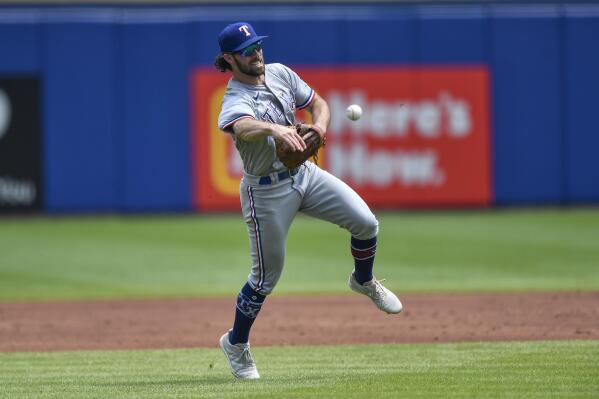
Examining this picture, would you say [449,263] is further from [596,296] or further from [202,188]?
[202,188]

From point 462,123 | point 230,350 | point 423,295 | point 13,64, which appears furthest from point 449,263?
point 13,64

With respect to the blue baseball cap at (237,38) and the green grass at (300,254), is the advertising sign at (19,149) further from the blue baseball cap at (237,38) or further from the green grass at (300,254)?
the blue baseball cap at (237,38)

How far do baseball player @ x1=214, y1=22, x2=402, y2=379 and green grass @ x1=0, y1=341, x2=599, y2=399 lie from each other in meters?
0.48

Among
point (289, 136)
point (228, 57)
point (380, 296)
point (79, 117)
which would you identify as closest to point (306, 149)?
point (289, 136)

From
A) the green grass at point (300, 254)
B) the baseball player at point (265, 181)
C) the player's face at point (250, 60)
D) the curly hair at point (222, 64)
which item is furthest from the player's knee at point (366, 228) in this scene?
the green grass at point (300, 254)

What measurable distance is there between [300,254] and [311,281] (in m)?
2.15

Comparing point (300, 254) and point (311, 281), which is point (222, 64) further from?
point (300, 254)

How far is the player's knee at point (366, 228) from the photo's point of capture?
7145mm

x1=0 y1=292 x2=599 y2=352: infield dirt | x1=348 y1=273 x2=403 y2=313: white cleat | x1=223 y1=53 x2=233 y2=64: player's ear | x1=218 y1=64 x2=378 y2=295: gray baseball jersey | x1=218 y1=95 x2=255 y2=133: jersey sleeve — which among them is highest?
x1=223 y1=53 x2=233 y2=64: player's ear

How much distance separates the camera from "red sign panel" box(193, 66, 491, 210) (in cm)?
1939

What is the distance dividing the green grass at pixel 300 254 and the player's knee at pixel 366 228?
16.6 feet

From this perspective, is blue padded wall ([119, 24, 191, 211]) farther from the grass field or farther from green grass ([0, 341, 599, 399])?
green grass ([0, 341, 599, 399])

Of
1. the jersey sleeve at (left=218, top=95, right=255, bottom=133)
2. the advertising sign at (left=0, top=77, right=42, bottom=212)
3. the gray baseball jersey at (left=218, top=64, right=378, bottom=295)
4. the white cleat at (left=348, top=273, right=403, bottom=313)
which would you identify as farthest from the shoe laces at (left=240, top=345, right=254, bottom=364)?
the advertising sign at (left=0, top=77, right=42, bottom=212)

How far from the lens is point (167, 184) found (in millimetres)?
19469
